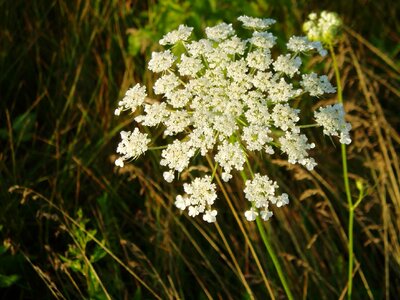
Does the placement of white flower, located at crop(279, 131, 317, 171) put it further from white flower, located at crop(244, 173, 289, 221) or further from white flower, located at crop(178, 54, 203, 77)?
white flower, located at crop(178, 54, 203, 77)


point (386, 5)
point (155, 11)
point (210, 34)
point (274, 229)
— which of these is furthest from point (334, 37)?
point (386, 5)

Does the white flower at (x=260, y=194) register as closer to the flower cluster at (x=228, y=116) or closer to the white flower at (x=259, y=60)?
the flower cluster at (x=228, y=116)

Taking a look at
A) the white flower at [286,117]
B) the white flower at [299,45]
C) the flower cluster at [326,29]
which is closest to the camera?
the white flower at [286,117]

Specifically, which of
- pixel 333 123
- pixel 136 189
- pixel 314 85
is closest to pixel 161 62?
pixel 314 85

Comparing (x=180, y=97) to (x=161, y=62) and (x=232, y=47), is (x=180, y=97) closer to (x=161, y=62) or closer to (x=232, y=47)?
(x=161, y=62)

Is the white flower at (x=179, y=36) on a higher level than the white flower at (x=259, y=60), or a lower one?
higher

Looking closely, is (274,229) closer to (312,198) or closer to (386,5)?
(312,198)

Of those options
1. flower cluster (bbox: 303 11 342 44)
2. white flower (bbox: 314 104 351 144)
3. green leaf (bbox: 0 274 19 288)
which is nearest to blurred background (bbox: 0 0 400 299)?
green leaf (bbox: 0 274 19 288)

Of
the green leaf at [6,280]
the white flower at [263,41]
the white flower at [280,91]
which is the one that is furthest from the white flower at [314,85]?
the green leaf at [6,280]
